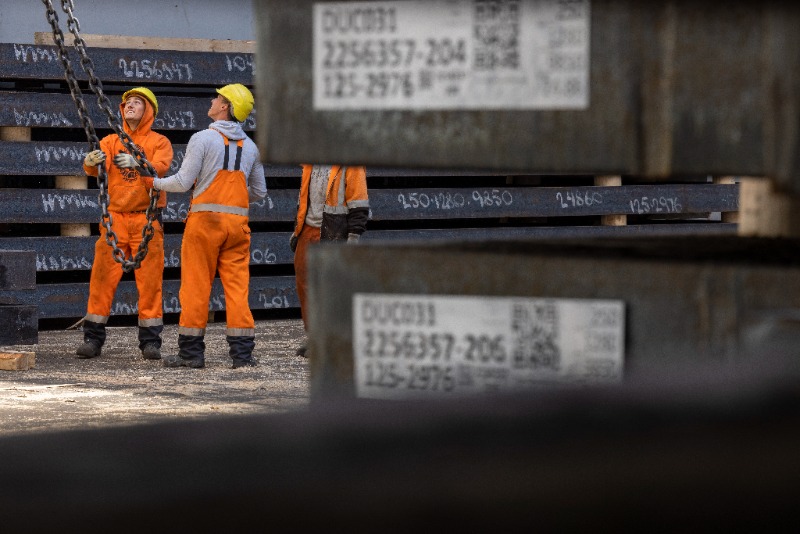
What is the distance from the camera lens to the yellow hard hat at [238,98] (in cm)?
858

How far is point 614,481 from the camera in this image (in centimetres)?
84

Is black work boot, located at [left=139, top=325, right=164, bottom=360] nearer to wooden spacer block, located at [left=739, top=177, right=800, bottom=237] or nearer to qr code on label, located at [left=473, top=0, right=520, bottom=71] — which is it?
wooden spacer block, located at [left=739, top=177, right=800, bottom=237]

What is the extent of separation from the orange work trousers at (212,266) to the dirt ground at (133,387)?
34cm

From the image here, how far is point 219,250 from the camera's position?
877 cm

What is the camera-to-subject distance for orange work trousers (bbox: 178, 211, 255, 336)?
8.57 metres

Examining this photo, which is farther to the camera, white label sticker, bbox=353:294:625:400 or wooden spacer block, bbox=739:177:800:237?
wooden spacer block, bbox=739:177:800:237

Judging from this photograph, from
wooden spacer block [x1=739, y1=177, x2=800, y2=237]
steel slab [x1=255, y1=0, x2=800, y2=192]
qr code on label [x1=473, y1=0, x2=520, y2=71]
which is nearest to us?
steel slab [x1=255, y1=0, x2=800, y2=192]

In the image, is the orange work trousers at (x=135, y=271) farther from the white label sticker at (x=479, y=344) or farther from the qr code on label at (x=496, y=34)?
the qr code on label at (x=496, y=34)

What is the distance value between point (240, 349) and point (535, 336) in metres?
7.15

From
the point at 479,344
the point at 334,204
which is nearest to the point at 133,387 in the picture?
the point at 334,204

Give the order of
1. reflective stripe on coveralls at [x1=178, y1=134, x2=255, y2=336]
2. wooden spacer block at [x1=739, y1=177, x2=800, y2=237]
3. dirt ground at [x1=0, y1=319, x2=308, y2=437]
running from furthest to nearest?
reflective stripe on coveralls at [x1=178, y1=134, x2=255, y2=336], dirt ground at [x1=0, y1=319, x2=308, y2=437], wooden spacer block at [x1=739, y1=177, x2=800, y2=237]

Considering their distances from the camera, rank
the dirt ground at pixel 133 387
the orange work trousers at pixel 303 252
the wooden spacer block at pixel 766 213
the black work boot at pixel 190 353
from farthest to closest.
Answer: the orange work trousers at pixel 303 252, the black work boot at pixel 190 353, the dirt ground at pixel 133 387, the wooden spacer block at pixel 766 213

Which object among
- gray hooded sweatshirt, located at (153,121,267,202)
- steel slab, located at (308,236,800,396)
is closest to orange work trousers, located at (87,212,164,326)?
gray hooded sweatshirt, located at (153,121,267,202)

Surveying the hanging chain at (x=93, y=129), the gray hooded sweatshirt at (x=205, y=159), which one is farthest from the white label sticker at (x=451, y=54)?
the gray hooded sweatshirt at (x=205, y=159)
